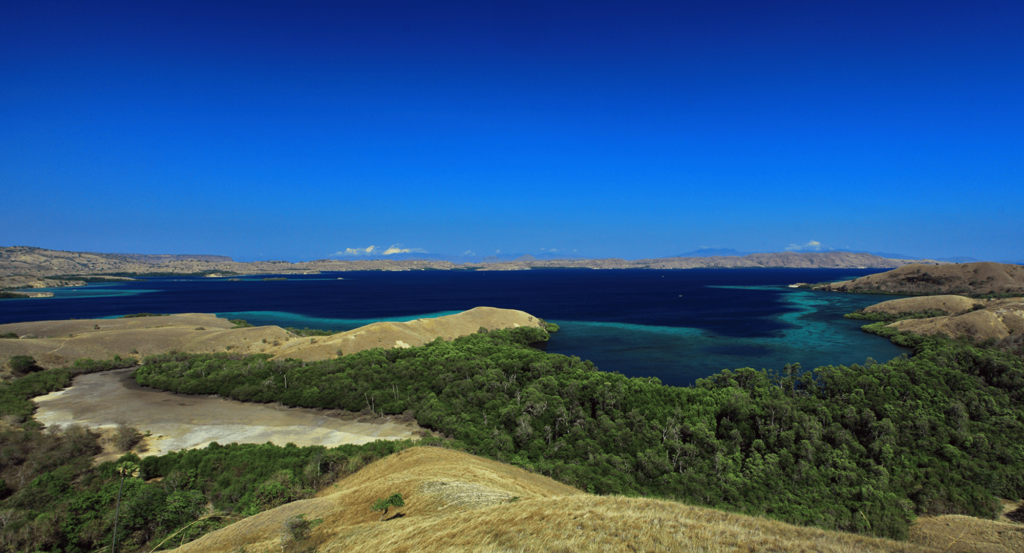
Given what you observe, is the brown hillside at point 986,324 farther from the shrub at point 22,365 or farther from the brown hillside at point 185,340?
the shrub at point 22,365

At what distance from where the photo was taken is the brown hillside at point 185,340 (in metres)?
50.9

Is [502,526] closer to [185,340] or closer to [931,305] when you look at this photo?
[185,340]

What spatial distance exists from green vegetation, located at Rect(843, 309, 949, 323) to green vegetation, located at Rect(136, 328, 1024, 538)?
54.9m

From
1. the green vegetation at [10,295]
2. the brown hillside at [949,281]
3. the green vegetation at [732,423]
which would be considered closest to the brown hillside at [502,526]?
the green vegetation at [732,423]

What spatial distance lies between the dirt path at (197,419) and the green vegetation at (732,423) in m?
1.96

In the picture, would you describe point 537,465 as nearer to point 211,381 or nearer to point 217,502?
point 217,502

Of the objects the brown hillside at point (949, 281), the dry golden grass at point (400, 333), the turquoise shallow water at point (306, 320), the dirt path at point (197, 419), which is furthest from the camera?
the brown hillside at point (949, 281)

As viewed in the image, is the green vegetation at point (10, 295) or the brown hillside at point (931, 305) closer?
the brown hillside at point (931, 305)

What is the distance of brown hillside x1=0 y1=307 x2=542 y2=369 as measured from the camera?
50.9 metres

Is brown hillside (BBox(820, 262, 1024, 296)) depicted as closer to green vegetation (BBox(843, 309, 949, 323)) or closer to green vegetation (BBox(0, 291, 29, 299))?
green vegetation (BBox(843, 309, 949, 323))

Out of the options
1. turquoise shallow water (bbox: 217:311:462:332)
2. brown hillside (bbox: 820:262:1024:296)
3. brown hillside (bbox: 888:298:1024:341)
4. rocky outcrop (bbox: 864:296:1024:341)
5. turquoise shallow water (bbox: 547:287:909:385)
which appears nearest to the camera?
turquoise shallow water (bbox: 547:287:909:385)

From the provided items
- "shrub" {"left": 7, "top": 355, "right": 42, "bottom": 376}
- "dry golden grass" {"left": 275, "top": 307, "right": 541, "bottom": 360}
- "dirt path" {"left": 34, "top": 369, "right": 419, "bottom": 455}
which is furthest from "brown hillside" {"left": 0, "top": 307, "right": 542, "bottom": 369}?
"dirt path" {"left": 34, "top": 369, "right": 419, "bottom": 455}

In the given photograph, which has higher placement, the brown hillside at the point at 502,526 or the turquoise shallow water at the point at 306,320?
the brown hillside at the point at 502,526

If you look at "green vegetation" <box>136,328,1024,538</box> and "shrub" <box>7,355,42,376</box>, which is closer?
"green vegetation" <box>136,328,1024,538</box>
